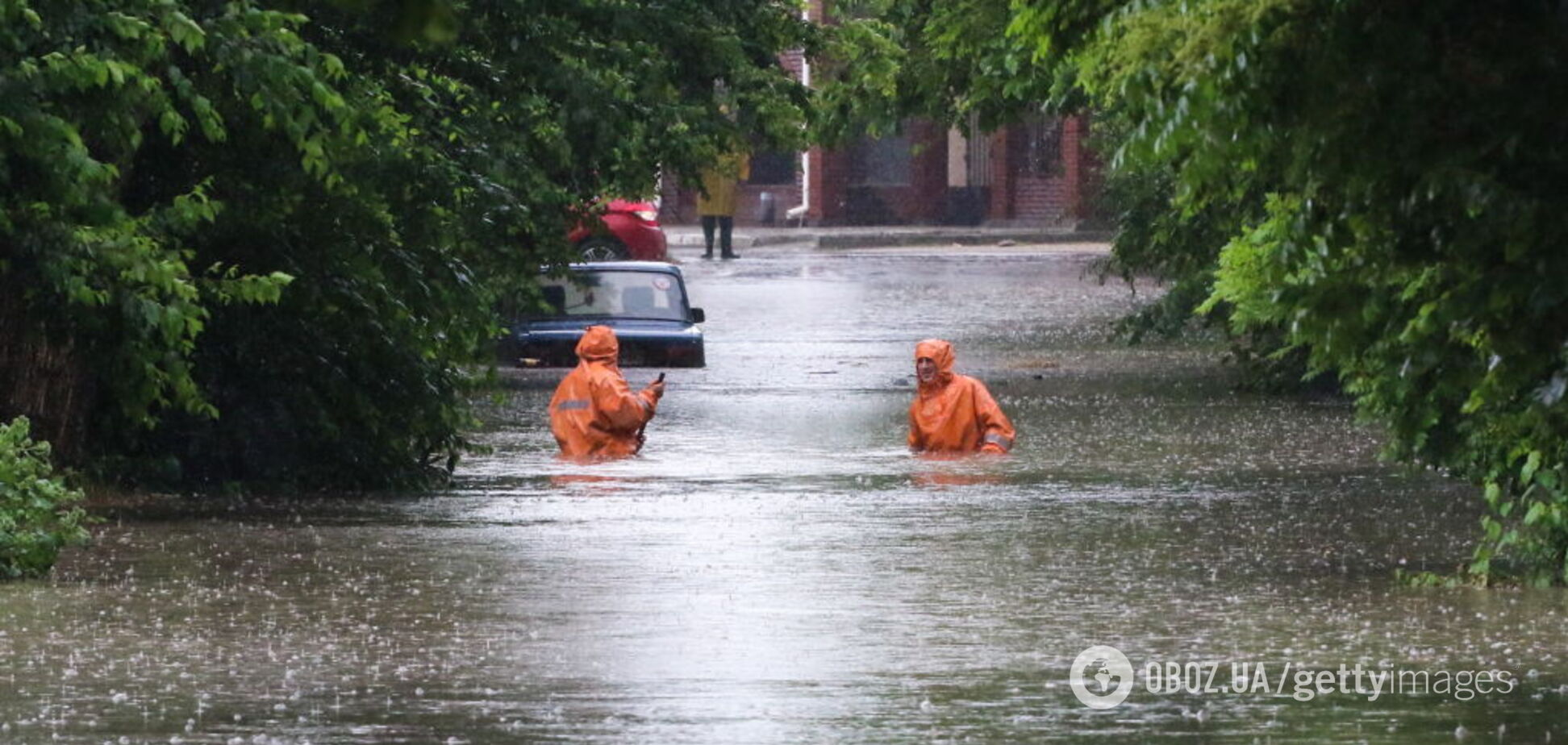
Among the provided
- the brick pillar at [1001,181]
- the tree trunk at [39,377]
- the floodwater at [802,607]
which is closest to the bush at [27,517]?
the floodwater at [802,607]

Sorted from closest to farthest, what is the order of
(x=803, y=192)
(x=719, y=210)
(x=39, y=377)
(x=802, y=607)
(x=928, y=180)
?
1. (x=802, y=607)
2. (x=39, y=377)
3. (x=719, y=210)
4. (x=928, y=180)
5. (x=803, y=192)

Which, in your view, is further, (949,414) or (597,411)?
(949,414)

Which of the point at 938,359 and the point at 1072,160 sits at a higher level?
the point at 938,359

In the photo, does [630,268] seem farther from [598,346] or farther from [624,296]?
[598,346]

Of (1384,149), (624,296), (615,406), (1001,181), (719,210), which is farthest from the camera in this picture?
(1001,181)

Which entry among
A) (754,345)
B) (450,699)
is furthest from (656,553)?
(754,345)

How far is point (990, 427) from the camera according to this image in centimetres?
2164

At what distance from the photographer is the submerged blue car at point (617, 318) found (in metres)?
31.0

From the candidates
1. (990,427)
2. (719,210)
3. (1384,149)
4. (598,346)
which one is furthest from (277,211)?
(719,210)

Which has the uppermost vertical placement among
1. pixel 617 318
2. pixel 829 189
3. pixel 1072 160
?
pixel 617 318

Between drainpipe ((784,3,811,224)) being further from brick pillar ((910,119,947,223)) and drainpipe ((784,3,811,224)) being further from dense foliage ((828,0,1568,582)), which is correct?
dense foliage ((828,0,1568,582))

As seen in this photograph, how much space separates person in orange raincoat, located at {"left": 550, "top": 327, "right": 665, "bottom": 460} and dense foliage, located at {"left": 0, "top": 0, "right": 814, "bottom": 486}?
36.2 inches

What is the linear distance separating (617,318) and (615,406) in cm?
1023

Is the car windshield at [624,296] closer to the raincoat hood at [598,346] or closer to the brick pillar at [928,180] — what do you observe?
the raincoat hood at [598,346]
